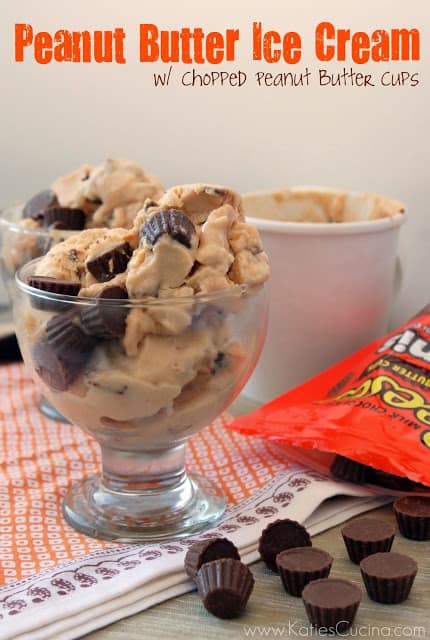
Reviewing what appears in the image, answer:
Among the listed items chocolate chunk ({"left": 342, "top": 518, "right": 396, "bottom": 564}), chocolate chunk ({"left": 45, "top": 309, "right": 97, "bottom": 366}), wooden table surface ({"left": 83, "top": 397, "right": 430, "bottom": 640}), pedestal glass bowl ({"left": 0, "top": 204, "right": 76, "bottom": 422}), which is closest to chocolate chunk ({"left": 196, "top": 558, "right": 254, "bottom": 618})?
wooden table surface ({"left": 83, "top": 397, "right": 430, "bottom": 640})

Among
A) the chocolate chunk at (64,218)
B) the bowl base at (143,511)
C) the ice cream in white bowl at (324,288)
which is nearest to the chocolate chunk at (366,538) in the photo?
the bowl base at (143,511)

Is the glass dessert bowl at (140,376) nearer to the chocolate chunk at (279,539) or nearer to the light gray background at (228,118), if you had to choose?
the chocolate chunk at (279,539)

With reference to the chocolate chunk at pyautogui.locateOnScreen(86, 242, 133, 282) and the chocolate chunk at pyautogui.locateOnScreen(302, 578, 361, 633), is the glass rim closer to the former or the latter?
the chocolate chunk at pyautogui.locateOnScreen(86, 242, 133, 282)

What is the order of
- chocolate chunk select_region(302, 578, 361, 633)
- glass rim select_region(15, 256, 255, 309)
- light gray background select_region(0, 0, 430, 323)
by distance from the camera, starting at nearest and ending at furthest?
chocolate chunk select_region(302, 578, 361, 633)
glass rim select_region(15, 256, 255, 309)
light gray background select_region(0, 0, 430, 323)

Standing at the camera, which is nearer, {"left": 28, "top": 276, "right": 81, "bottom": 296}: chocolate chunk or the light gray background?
{"left": 28, "top": 276, "right": 81, "bottom": 296}: chocolate chunk

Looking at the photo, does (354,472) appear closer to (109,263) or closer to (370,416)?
(370,416)

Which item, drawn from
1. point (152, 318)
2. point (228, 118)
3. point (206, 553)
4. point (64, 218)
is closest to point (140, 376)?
point (152, 318)
